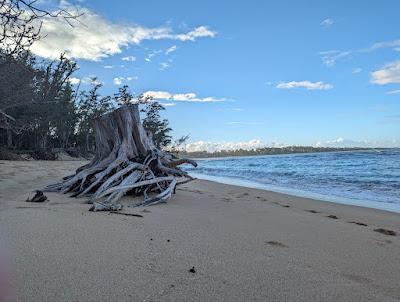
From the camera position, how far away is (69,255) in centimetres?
299

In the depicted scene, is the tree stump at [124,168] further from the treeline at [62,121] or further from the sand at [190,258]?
the treeline at [62,121]

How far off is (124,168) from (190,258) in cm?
507

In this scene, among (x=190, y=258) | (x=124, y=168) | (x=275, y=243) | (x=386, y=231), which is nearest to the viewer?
(x=190, y=258)

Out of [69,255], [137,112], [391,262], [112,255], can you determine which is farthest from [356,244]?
[137,112]

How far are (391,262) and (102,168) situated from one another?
6.39m

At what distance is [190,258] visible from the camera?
309cm

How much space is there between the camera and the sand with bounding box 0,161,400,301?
2.37m

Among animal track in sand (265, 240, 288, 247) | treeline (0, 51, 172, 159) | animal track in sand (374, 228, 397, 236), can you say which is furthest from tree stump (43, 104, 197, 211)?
treeline (0, 51, 172, 159)

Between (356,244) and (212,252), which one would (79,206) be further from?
(356,244)

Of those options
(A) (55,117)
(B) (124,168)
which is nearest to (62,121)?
(A) (55,117)

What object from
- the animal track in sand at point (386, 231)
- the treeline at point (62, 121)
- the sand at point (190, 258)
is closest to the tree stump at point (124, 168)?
the sand at point (190, 258)

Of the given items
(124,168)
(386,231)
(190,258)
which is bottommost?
(386,231)

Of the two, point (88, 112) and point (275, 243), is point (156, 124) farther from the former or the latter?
point (275, 243)

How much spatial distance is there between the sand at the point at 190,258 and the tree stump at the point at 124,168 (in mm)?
2001
